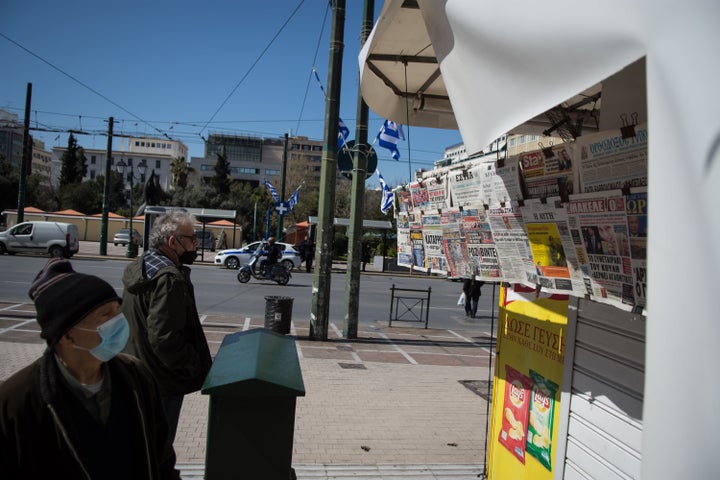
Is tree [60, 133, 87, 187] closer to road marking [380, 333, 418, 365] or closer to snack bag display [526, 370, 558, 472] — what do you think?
road marking [380, 333, 418, 365]

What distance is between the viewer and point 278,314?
32.4ft

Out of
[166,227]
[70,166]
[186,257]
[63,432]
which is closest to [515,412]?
[186,257]

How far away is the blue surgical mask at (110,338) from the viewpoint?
1948 mm

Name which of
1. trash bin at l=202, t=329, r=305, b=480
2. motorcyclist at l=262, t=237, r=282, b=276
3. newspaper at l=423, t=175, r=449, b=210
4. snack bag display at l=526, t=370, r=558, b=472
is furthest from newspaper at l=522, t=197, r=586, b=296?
motorcyclist at l=262, t=237, r=282, b=276

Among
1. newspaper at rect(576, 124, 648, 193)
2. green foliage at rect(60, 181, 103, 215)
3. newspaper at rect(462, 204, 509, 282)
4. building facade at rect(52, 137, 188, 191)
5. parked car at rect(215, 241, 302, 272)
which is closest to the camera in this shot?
newspaper at rect(576, 124, 648, 193)

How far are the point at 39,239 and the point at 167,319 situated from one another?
26208 mm

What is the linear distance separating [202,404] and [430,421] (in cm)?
261

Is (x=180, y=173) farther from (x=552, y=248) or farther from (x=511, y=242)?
(x=552, y=248)

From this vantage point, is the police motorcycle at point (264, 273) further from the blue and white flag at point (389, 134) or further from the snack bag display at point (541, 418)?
the snack bag display at point (541, 418)

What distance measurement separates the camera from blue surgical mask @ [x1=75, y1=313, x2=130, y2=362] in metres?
1.95

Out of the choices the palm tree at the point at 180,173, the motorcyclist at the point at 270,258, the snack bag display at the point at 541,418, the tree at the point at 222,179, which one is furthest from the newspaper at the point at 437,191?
the tree at the point at 222,179

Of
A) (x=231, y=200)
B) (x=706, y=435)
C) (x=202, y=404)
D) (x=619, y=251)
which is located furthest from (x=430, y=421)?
(x=231, y=200)

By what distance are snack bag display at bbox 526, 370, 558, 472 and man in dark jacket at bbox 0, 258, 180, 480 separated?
2.27m

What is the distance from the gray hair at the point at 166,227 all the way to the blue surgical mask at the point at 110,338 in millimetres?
1527
